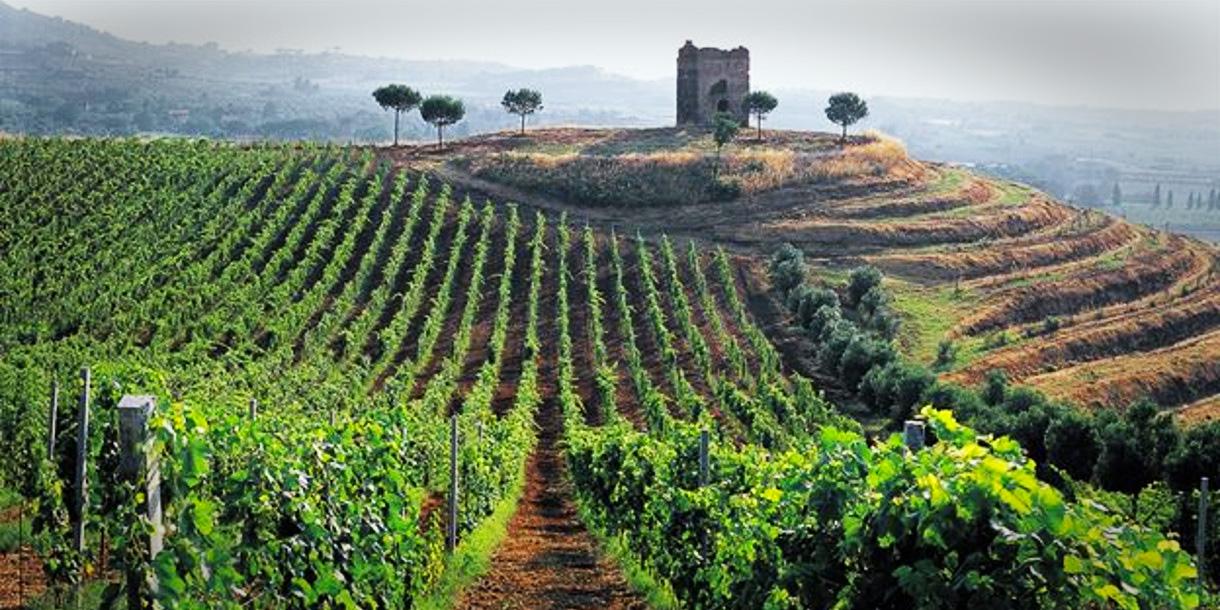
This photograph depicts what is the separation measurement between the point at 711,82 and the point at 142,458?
6870cm

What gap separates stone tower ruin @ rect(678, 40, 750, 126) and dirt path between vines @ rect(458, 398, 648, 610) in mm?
52293

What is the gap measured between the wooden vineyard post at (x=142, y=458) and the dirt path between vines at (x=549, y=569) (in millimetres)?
6292

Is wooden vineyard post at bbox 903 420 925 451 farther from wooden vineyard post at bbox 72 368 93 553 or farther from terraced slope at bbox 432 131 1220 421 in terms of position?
terraced slope at bbox 432 131 1220 421

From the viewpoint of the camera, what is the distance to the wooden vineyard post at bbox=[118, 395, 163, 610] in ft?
21.4

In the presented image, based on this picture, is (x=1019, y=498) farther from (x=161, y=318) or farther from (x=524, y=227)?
(x=524, y=227)

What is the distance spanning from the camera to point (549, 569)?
1552 centimetres

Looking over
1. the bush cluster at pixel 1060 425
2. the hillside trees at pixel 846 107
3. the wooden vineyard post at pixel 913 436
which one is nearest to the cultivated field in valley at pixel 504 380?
the wooden vineyard post at pixel 913 436

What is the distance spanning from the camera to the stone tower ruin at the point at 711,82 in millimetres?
73438

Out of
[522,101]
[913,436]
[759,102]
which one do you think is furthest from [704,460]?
[522,101]

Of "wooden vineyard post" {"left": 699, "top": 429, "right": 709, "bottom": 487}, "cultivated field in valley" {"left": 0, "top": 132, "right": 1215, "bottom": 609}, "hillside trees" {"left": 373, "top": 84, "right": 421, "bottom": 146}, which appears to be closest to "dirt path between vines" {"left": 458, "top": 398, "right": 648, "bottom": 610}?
"cultivated field in valley" {"left": 0, "top": 132, "right": 1215, "bottom": 609}

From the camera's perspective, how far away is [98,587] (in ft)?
36.7

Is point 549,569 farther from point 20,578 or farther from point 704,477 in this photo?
point 20,578

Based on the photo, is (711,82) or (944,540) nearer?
(944,540)

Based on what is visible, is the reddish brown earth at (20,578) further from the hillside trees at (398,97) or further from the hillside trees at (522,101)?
the hillside trees at (522,101)
